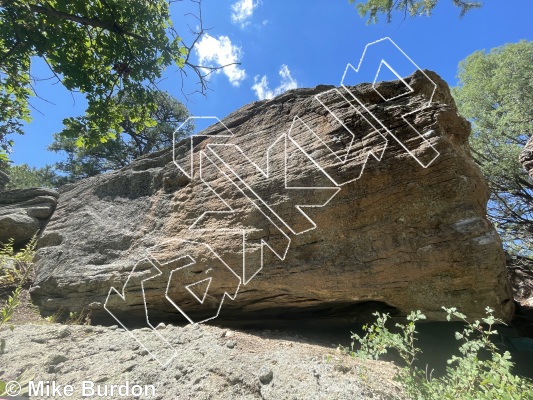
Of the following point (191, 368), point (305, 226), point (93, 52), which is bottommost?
point (191, 368)

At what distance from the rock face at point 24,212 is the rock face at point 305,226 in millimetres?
1532

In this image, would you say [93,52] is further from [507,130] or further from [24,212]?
[507,130]

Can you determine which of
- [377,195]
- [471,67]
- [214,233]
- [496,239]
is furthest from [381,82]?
[471,67]

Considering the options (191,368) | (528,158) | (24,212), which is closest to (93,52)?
(24,212)

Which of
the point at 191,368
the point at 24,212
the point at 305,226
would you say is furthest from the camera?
the point at 24,212

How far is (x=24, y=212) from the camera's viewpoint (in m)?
7.11

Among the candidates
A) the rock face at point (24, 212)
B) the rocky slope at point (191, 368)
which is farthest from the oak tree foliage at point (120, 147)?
the rocky slope at point (191, 368)

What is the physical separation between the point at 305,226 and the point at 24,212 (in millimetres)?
6970

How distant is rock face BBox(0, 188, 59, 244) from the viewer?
6789mm

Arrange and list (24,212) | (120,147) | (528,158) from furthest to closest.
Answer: (120,147) → (24,212) → (528,158)

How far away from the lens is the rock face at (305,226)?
11.7ft

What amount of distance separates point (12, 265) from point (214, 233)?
4.43 m

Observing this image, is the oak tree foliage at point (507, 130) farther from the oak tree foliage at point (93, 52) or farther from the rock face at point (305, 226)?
the oak tree foliage at point (93, 52)

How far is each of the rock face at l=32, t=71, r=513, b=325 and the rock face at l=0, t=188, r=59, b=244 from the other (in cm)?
153
